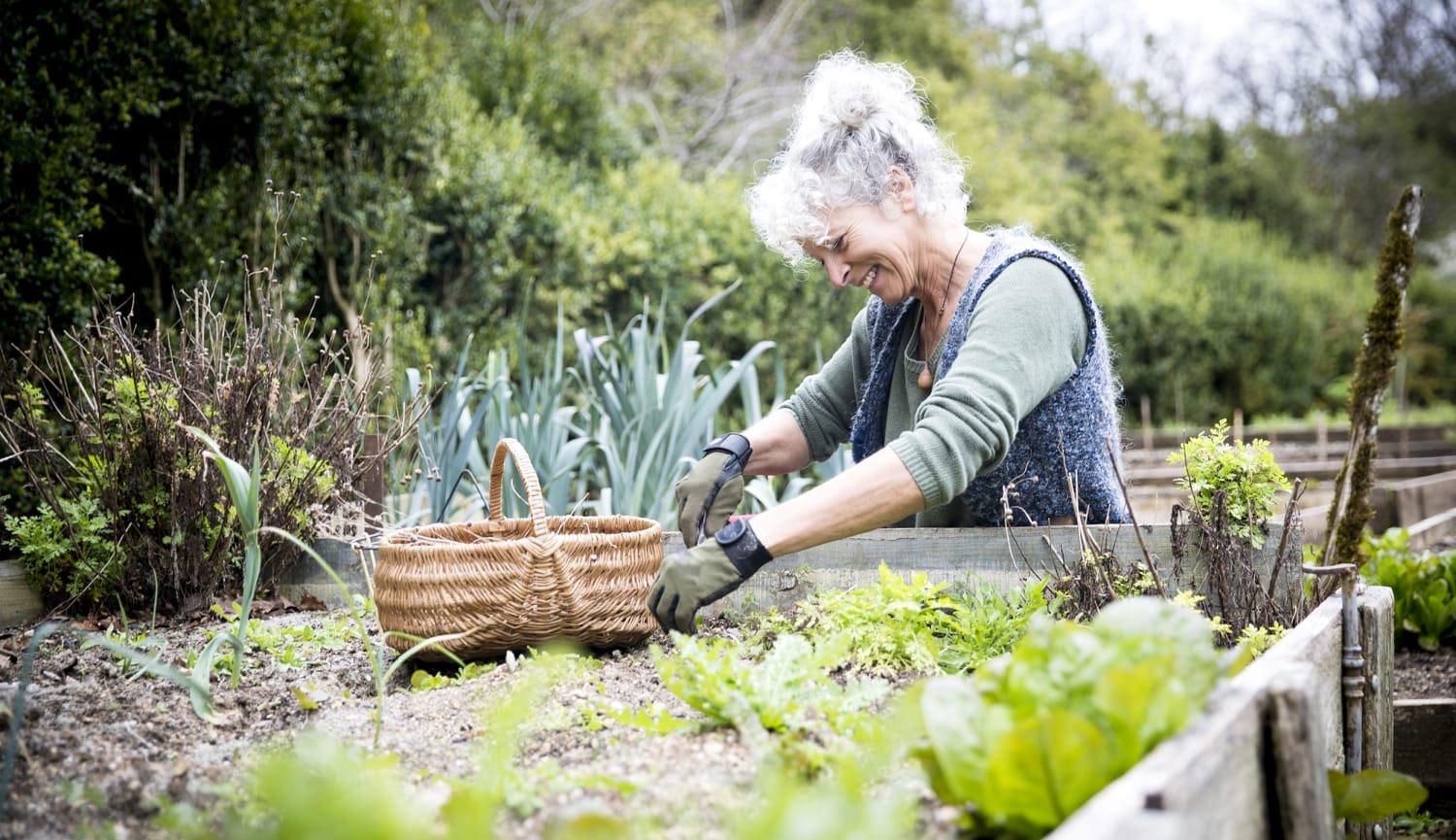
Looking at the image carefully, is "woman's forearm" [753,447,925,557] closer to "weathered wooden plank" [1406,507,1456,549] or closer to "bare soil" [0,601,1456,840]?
"bare soil" [0,601,1456,840]

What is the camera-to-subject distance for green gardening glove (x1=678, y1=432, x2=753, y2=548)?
2.29 metres

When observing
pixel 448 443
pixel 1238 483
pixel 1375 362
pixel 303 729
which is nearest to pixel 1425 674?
pixel 1375 362

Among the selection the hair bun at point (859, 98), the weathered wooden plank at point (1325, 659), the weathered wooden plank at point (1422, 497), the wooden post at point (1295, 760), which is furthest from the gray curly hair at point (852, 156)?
the weathered wooden plank at point (1422, 497)

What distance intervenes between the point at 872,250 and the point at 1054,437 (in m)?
0.53

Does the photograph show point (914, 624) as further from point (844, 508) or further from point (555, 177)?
point (555, 177)

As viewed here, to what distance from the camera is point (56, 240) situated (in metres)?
3.44

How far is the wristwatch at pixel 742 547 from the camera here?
1.73m

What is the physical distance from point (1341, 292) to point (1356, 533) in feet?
47.2

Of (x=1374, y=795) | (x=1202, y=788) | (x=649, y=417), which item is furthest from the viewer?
(x=649, y=417)

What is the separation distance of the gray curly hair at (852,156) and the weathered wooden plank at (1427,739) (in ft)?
5.13

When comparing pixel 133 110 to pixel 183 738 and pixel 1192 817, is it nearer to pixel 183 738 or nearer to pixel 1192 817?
pixel 183 738

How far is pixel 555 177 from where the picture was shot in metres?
7.20

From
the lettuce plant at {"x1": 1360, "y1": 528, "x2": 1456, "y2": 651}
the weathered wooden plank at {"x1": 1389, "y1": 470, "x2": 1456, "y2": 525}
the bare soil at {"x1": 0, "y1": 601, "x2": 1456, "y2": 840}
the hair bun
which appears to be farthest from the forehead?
the weathered wooden plank at {"x1": 1389, "y1": 470, "x2": 1456, "y2": 525}

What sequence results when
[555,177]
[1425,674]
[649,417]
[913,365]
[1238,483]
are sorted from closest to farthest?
[1238,483] < [913,365] < [1425,674] < [649,417] < [555,177]
